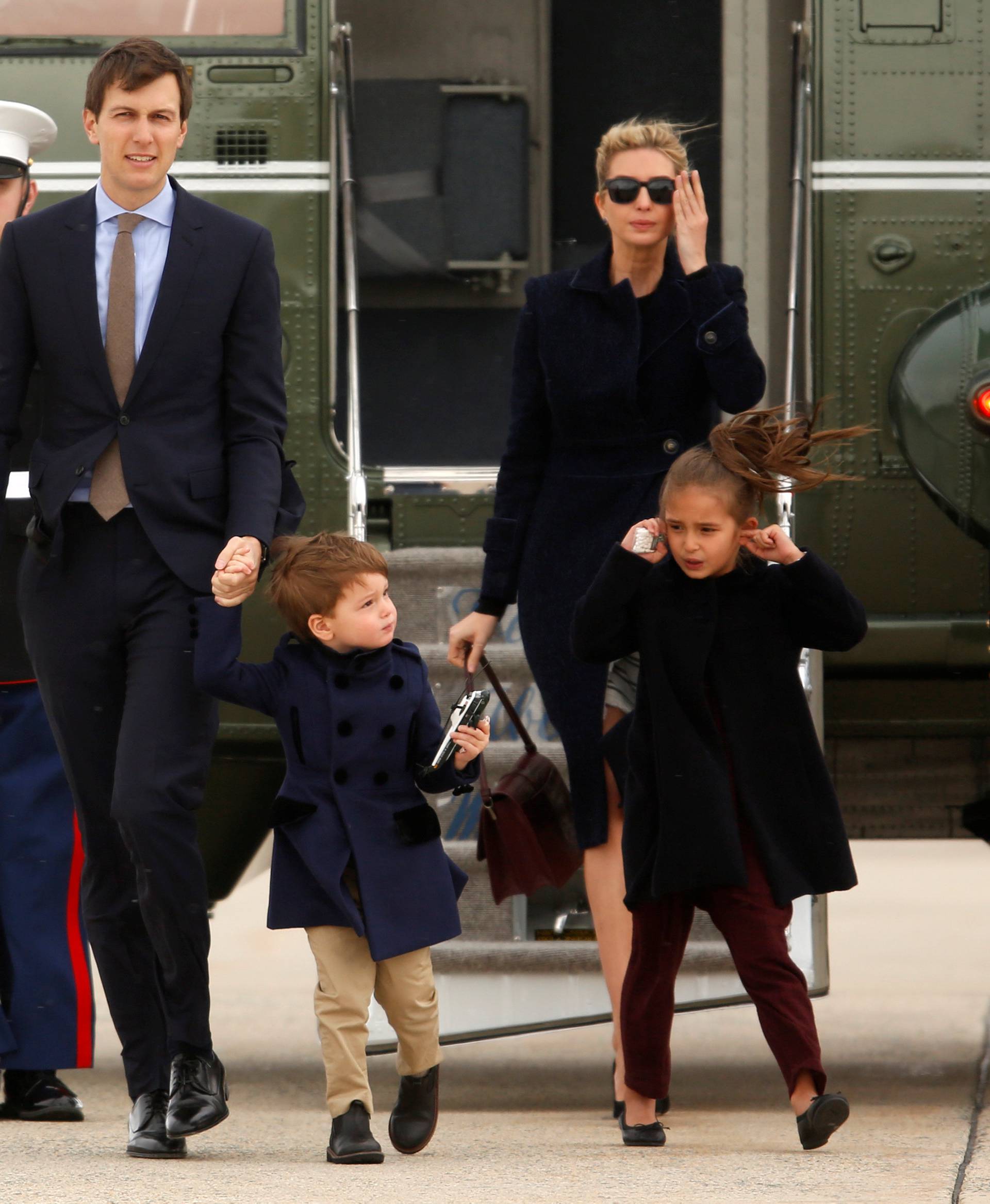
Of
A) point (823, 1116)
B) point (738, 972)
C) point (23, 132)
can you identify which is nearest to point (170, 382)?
point (23, 132)

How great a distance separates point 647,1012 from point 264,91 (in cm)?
258

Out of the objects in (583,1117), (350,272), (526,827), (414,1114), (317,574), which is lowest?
(583,1117)

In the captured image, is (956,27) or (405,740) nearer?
(405,740)

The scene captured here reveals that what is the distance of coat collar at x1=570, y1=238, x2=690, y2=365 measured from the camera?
3943 millimetres

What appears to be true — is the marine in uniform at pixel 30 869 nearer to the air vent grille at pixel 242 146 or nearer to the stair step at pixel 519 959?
the air vent grille at pixel 242 146

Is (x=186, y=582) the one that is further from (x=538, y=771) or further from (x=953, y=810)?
(x=953, y=810)

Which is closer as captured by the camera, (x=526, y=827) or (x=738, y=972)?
(x=738, y=972)

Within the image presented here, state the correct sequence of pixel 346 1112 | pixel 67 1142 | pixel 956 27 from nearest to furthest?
pixel 346 1112 → pixel 67 1142 → pixel 956 27

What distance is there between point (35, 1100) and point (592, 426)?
6.26ft

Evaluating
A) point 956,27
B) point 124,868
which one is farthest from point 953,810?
point 124,868

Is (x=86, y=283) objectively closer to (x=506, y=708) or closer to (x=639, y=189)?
(x=639, y=189)

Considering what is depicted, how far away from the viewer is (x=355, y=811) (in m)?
3.52

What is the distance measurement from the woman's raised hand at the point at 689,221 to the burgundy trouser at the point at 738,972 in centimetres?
114

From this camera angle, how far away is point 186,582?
348 centimetres
